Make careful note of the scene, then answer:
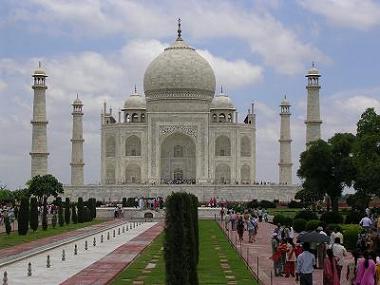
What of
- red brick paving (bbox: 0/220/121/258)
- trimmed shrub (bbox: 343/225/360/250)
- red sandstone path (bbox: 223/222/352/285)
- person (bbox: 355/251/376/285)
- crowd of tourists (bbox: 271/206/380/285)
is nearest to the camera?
person (bbox: 355/251/376/285)

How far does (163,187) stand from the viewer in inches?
1976

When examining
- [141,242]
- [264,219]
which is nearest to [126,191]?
[264,219]

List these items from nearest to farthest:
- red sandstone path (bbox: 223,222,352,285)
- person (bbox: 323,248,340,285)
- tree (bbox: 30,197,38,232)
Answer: person (bbox: 323,248,340,285) → red sandstone path (bbox: 223,222,352,285) → tree (bbox: 30,197,38,232)

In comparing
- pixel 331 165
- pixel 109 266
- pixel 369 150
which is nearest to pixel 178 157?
pixel 331 165

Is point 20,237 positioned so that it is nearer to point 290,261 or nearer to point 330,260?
point 290,261

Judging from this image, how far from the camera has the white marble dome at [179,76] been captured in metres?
55.3

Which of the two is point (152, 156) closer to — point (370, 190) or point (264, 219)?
point (264, 219)

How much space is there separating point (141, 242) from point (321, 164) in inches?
574

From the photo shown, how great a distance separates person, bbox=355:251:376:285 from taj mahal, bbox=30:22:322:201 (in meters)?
40.4

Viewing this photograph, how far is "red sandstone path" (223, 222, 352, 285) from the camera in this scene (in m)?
14.2

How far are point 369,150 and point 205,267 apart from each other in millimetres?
13651

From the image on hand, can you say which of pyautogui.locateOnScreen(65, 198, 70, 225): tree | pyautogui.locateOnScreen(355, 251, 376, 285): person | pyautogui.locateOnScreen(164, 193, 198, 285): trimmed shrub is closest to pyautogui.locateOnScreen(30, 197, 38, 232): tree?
pyautogui.locateOnScreen(65, 198, 70, 225): tree

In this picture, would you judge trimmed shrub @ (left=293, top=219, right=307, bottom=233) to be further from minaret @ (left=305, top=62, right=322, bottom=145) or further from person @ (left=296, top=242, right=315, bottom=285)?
minaret @ (left=305, top=62, right=322, bottom=145)

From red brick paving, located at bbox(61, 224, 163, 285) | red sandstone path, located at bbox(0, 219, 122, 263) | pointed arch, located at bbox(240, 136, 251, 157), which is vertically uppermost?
pointed arch, located at bbox(240, 136, 251, 157)
